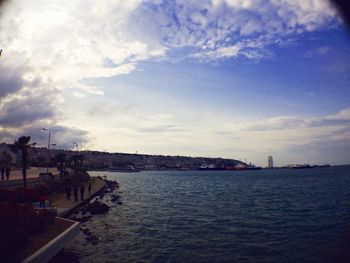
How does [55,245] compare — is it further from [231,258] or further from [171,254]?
[231,258]

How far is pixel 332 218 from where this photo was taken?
31703mm

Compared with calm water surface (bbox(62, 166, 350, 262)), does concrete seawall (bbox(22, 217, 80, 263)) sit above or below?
above

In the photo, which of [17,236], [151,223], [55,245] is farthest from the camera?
[151,223]

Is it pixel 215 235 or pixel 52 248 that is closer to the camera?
pixel 52 248

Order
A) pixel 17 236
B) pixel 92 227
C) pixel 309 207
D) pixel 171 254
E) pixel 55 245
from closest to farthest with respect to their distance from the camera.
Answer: pixel 17 236, pixel 55 245, pixel 171 254, pixel 92 227, pixel 309 207

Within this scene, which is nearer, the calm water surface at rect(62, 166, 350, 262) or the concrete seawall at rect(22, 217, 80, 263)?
the concrete seawall at rect(22, 217, 80, 263)

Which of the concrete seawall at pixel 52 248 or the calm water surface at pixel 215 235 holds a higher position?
the concrete seawall at pixel 52 248

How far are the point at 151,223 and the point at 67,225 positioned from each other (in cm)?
1322

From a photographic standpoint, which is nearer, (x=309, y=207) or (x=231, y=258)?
(x=231, y=258)

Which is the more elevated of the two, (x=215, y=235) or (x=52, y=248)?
(x=52, y=248)

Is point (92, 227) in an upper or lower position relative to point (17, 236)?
lower

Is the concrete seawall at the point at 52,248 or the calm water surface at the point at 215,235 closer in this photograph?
the concrete seawall at the point at 52,248

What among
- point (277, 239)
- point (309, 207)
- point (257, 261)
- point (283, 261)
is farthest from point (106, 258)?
point (309, 207)

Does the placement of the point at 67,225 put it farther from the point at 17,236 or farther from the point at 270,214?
the point at 270,214
